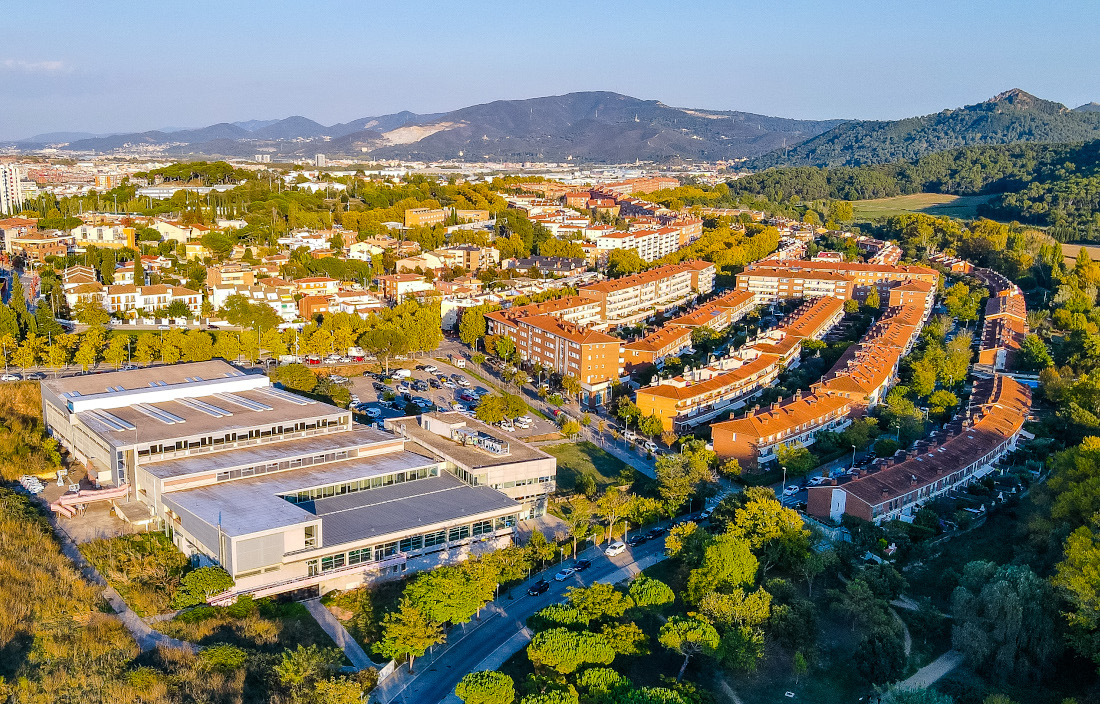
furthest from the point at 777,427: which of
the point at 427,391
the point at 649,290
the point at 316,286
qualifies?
the point at 316,286

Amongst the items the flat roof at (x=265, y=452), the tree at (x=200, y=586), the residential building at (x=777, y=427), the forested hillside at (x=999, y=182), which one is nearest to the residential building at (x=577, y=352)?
the residential building at (x=777, y=427)

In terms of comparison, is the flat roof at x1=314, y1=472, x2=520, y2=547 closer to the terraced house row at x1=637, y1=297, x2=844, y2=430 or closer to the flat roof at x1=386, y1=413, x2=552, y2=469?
the flat roof at x1=386, y1=413, x2=552, y2=469

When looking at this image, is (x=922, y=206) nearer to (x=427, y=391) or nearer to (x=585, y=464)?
(x=427, y=391)

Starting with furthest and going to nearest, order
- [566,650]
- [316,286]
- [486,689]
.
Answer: [316,286] < [566,650] < [486,689]

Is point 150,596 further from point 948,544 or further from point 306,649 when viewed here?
point 948,544

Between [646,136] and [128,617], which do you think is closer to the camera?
[128,617]

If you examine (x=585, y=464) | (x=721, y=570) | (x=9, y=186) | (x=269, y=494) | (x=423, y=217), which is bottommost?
(x=585, y=464)

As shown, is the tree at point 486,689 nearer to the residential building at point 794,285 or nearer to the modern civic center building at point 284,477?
the modern civic center building at point 284,477
